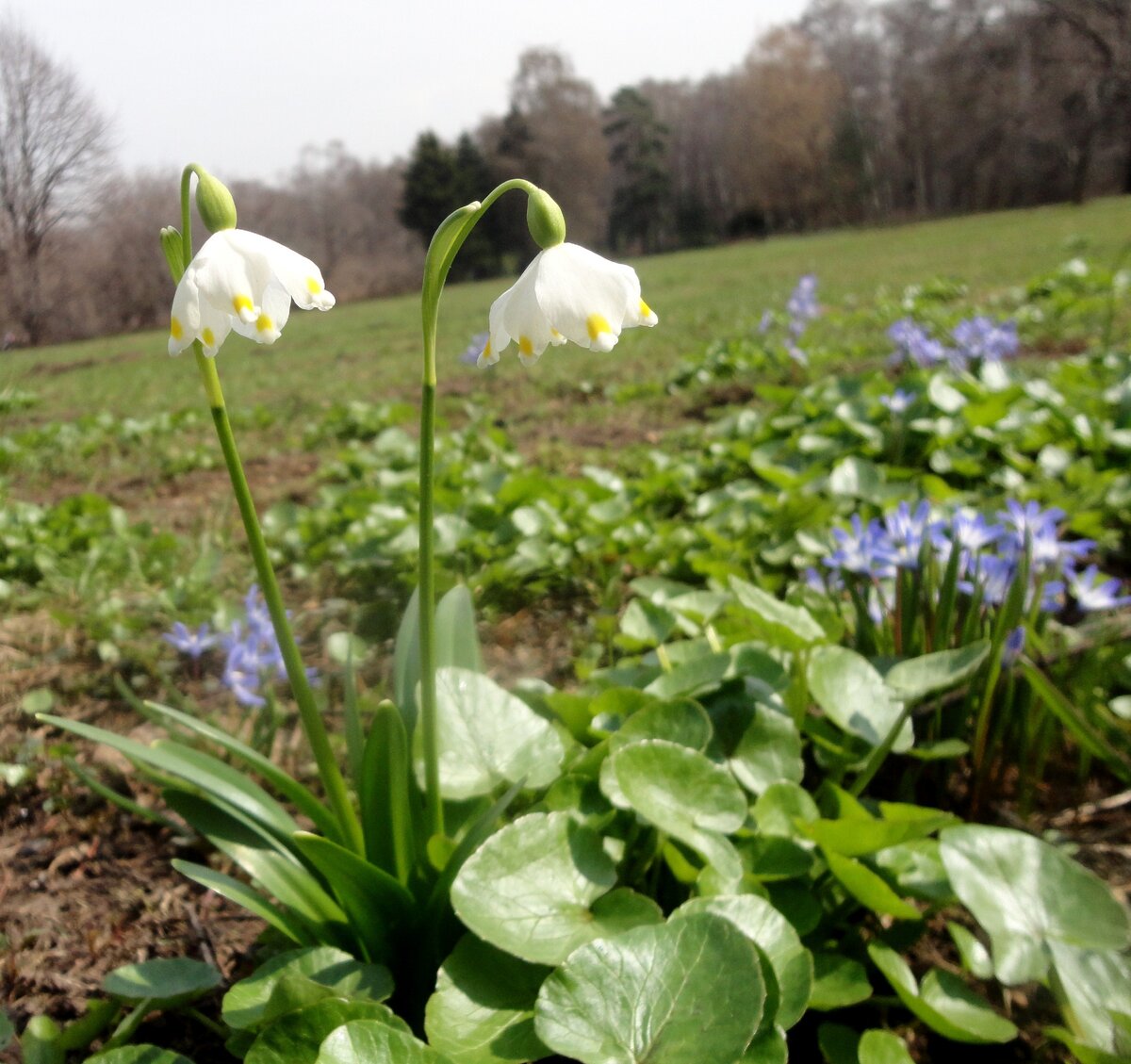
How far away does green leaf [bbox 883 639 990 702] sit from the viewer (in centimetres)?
109

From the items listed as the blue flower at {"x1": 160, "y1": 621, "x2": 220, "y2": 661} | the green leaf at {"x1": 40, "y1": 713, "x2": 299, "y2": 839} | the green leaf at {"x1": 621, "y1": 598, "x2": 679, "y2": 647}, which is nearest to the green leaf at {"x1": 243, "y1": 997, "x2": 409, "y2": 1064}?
the green leaf at {"x1": 40, "y1": 713, "x2": 299, "y2": 839}

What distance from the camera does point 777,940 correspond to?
0.83 meters

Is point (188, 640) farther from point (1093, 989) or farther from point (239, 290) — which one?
point (1093, 989)

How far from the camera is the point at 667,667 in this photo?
1269 mm

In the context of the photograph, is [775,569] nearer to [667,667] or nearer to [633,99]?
[667,667]

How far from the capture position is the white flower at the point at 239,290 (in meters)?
0.69

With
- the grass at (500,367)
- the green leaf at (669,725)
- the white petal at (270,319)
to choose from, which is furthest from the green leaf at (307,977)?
the grass at (500,367)

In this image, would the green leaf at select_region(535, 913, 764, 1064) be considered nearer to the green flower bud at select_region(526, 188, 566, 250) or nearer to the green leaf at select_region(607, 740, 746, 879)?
the green leaf at select_region(607, 740, 746, 879)

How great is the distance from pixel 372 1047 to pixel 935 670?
79 cm

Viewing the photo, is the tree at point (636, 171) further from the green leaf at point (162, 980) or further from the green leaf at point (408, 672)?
the green leaf at point (162, 980)

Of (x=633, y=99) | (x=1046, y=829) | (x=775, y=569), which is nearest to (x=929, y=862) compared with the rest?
(x=1046, y=829)

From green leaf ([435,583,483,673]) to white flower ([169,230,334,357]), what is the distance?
483 mm

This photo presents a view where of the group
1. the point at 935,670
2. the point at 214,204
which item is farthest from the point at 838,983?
the point at 214,204

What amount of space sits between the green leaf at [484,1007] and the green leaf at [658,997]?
9 centimetres
